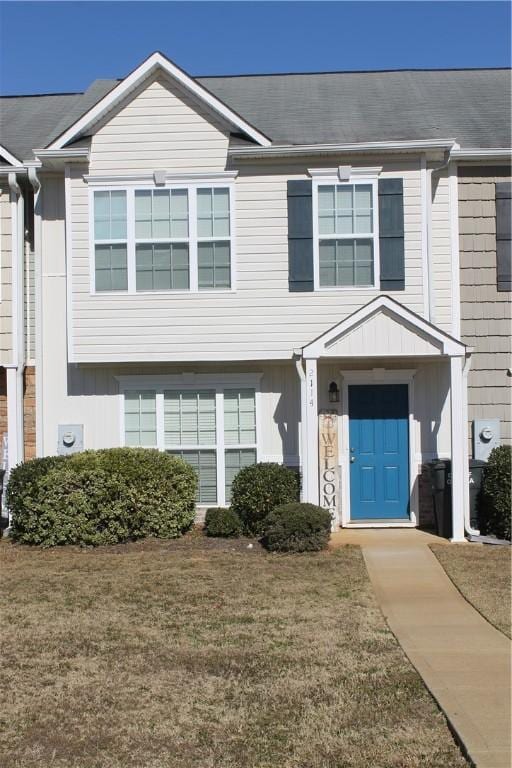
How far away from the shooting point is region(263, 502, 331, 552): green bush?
442 inches

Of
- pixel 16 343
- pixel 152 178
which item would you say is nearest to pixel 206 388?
pixel 16 343

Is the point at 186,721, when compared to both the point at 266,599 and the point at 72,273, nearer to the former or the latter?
the point at 266,599

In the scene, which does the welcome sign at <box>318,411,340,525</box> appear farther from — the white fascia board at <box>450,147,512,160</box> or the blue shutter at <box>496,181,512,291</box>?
the white fascia board at <box>450,147,512,160</box>

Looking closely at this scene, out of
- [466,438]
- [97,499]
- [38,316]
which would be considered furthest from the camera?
[38,316]

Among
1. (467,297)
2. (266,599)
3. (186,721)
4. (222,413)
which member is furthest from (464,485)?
(186,721)

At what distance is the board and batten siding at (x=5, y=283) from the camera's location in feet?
44.0

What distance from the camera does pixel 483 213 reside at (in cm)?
1345

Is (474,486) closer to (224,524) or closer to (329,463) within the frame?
(329,463)

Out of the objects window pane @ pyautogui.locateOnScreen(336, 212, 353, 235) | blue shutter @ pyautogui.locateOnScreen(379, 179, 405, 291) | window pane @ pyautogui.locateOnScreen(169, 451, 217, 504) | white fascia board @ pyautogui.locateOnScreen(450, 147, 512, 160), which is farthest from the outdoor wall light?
white fascia board @ pyautogui.locateOnScreen(450, 147, 512, 160)

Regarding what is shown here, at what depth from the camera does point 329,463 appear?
12859 millimetres

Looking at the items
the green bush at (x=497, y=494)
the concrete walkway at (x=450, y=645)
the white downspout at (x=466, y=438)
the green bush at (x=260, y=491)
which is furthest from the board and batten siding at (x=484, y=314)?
the green bush at (x=260, y=491)

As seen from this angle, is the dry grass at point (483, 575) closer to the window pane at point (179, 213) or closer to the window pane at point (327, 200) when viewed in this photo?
the window pane at point (327, 200)

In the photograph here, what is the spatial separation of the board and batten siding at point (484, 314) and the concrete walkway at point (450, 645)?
301cm

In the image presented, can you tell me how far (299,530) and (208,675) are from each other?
4.98 m
